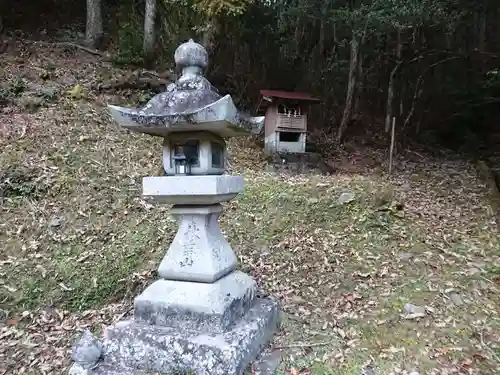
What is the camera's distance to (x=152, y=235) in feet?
16.9

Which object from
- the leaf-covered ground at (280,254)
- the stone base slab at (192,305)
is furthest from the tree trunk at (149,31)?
the stone base slab at (192,305)

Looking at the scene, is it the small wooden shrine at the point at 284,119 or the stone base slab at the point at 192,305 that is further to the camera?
the small wooden shrine at the point at 284,119

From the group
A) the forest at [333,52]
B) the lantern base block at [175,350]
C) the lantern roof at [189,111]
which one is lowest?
the lantern base block at [175,350]

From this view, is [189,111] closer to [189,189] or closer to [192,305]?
[189,189]

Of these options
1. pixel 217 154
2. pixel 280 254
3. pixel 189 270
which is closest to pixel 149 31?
pixel 280 254

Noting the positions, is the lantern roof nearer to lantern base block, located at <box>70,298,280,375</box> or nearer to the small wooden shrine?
lantern base block, located at <box>70,298,280,375</box>

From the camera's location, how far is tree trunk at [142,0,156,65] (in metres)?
10.3

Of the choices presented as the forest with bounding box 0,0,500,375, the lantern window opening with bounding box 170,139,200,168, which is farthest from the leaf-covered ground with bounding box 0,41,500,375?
the lantern window opening with bounding box 170,139,200,168

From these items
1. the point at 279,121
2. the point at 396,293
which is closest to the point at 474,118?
the point at 279,121

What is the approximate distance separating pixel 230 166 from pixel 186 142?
4809 mm

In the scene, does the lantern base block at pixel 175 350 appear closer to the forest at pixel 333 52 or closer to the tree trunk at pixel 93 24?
the forest at pixel 333 52

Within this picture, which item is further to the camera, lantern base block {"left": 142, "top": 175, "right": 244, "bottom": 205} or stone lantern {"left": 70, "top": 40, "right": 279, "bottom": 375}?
lantern base block {"left": 142, "top": 175, "right": 244, "bottom": 205}

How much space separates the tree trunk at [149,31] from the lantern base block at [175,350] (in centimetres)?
880

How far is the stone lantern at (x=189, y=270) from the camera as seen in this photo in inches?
114
